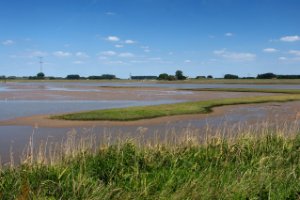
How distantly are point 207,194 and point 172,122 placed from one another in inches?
787

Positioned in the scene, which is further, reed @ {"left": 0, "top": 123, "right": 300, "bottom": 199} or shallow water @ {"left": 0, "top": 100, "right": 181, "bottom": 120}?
shallow water @ {"left": 0, "top": 100, "right": 181, "bottom": 120}

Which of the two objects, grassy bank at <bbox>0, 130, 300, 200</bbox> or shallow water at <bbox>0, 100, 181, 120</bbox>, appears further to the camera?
shallow water at <bbox>0, 100, 181, 120</bbox>

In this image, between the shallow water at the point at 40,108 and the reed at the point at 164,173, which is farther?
the shallow water at the point at 40,108

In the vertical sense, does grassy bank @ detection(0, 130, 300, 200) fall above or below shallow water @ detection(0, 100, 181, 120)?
above

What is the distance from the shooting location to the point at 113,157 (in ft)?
37.8

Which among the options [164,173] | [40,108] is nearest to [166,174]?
[164,173]

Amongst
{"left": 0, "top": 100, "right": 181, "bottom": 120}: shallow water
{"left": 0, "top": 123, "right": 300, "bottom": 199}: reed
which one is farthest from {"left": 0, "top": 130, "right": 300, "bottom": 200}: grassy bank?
{"left": 0, "top": 100, "right": 181, "bottom": 120}: shallow water

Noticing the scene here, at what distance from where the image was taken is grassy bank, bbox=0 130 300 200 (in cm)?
864

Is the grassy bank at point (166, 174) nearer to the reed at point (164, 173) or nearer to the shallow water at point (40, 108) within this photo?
the reed at point (164, 173)

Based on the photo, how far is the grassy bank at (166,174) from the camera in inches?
340

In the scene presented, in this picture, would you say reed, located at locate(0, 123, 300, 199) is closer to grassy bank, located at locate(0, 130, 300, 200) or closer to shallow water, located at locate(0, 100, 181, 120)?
grassy bank, located at locate(0, 130, 300, 200)

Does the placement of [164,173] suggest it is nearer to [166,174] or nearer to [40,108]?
[166,174]

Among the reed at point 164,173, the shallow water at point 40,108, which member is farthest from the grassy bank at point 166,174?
the shallow water at point 40,108

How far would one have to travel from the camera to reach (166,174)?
982cm
